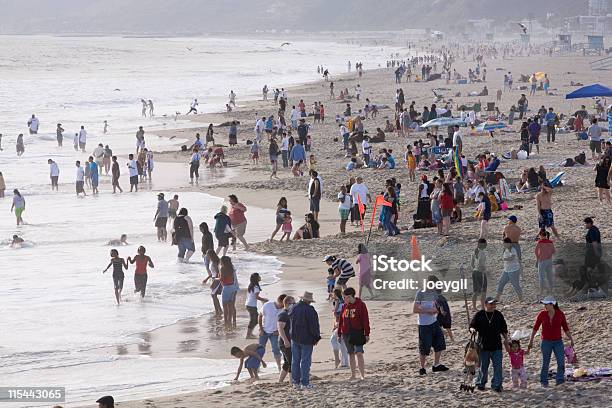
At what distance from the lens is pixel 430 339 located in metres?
11.7

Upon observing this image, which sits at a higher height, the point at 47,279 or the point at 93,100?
the point at 93,100

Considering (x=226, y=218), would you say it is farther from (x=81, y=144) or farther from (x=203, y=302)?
(x=81, y=144)

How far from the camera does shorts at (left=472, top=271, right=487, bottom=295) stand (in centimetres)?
1449

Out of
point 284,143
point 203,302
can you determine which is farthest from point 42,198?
point 203,302

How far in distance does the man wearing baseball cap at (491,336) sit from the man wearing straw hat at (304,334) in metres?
1.82

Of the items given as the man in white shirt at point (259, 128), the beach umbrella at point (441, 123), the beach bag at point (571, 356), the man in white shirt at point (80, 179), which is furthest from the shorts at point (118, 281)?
the man in white shirt at point (259, 128)

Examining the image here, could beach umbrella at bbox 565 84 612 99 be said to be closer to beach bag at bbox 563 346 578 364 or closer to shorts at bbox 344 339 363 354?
beach bag at bbox 563 346 578 364

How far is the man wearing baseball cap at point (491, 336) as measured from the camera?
10.6 m

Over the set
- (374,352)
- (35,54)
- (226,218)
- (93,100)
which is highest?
(35,54)

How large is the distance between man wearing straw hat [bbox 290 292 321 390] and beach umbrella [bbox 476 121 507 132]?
24.1 m

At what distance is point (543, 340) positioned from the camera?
10.8m

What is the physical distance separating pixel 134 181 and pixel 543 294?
56.9 feet

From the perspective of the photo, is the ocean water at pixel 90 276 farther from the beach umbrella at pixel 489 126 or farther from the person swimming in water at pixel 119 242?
the beach umbrella at pixel 489 126

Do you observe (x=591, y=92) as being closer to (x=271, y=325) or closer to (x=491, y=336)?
(x=271, y=325)
